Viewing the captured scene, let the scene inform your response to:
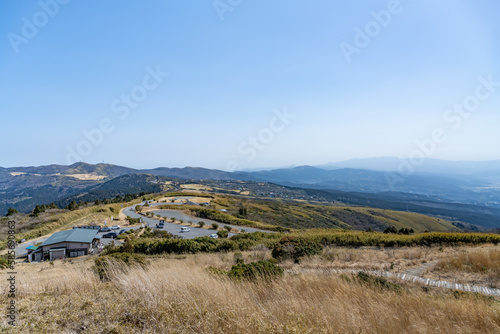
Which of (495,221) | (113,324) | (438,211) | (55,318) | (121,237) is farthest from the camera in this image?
(438,211)

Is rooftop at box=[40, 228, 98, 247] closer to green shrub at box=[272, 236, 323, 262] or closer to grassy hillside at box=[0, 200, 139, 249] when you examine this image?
grassy hillside at box=[0, 200, 139, 249]

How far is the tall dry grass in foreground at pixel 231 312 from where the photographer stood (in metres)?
2.88

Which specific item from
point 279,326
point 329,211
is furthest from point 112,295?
point 329,211

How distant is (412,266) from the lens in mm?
9258

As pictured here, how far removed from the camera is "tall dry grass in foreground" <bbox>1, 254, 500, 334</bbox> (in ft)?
9.46

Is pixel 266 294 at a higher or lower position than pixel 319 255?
higher

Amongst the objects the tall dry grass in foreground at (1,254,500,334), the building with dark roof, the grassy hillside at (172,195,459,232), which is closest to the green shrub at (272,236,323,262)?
the tall dry grass in foreground at (1,254,500,334)

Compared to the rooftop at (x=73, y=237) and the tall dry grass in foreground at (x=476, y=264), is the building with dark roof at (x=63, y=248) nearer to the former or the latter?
the rooftop at (x=73, y=237)

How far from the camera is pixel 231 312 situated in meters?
3.02

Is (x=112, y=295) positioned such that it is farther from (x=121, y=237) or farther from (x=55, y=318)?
(x=121, y=237)

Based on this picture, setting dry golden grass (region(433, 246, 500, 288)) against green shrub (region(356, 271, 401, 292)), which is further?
dry golden grass (region(433, 246, 500, 288))

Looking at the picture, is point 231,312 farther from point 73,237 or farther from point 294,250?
point 73,237

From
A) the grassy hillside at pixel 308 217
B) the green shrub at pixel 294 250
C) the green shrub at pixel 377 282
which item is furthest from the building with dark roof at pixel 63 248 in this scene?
the green shrub at pixel 377 282

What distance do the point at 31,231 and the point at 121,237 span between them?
12171 millimetres
